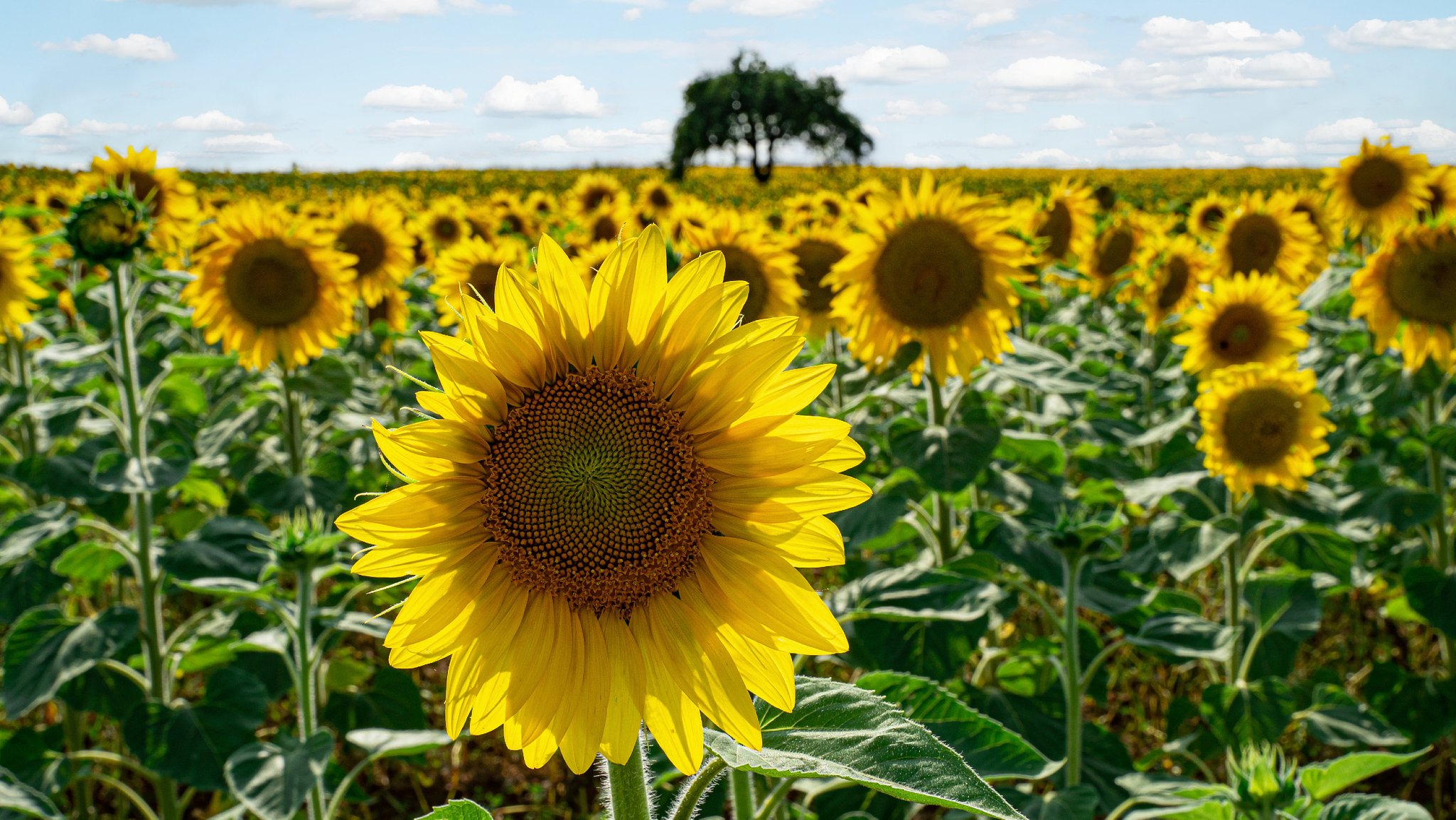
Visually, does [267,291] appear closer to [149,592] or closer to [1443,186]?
[149,592]

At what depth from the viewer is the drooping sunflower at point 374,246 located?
6086 millimetres

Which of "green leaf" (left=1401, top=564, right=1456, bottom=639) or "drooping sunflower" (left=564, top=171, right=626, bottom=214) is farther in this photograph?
"drooping sunflower" (left=564, top=171, right=626, bottom=214)

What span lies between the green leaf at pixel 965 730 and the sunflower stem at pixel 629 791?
360 mm

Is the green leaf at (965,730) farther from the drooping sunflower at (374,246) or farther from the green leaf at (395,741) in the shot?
the drooping sunflower at (374,246)

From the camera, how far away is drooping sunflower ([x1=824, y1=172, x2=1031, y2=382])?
356 centimetres

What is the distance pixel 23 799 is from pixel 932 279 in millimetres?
2849

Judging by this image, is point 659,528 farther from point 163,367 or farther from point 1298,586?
point 163,367

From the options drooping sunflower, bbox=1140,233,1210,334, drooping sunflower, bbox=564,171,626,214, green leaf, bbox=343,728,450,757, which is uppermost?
drooping sunflower, bbox=564,171,626,214

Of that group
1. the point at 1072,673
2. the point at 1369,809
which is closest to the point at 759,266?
the point at 1072,673

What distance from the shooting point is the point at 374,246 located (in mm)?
6105

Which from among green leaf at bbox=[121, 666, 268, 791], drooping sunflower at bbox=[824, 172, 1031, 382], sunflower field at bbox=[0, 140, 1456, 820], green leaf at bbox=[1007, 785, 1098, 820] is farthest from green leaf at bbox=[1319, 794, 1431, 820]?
green leaf at bbox=[121, 666, 268, 791]

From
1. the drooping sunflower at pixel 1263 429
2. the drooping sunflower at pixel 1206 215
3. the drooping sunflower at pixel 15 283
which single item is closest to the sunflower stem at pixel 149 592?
the drooping sunflower at pixel 15 283

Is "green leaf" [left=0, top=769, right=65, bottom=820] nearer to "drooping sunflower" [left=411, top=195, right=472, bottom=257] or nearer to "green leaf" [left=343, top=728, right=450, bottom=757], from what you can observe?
"green leaf" [left=343, top=728, right=450, bottom=757]

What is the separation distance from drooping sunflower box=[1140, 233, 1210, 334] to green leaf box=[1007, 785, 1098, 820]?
13.8ft
